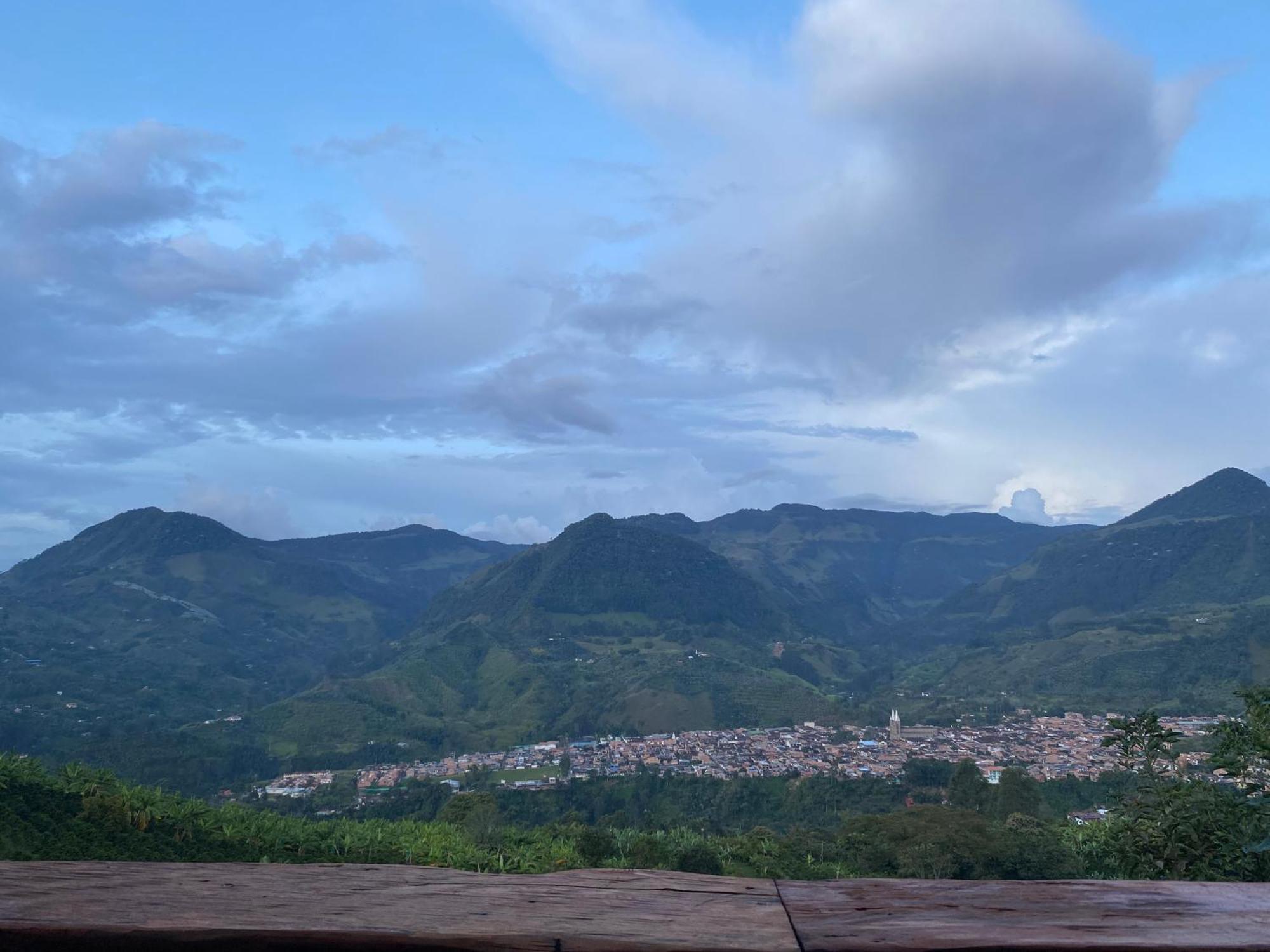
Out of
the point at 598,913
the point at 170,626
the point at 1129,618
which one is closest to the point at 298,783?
the point at 598,913

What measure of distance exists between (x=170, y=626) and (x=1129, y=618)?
127m

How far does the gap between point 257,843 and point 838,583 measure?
19064 centimetres

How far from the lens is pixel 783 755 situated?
5266cm

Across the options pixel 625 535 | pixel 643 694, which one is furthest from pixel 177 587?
pixel 643 694

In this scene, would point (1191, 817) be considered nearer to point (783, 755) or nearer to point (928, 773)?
point (928, 773)

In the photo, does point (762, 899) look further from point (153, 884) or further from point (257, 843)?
point (257, 843)

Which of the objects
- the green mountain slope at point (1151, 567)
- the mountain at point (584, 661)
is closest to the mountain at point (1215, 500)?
the green mountain slope at point (1151, 567)

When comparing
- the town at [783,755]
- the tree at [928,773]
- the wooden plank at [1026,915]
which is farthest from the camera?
the town at [783,755]

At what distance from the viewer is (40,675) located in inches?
2958

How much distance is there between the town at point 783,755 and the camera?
46.1 metres

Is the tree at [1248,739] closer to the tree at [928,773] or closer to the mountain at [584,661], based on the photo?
the tree at [928,773]

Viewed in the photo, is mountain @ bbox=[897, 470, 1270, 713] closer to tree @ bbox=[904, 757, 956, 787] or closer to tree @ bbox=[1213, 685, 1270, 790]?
tree @ bbox=[904, 757, 956, 787]

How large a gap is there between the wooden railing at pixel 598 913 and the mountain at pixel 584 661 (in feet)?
219

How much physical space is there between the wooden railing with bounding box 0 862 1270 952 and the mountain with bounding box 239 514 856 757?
6667 cm
